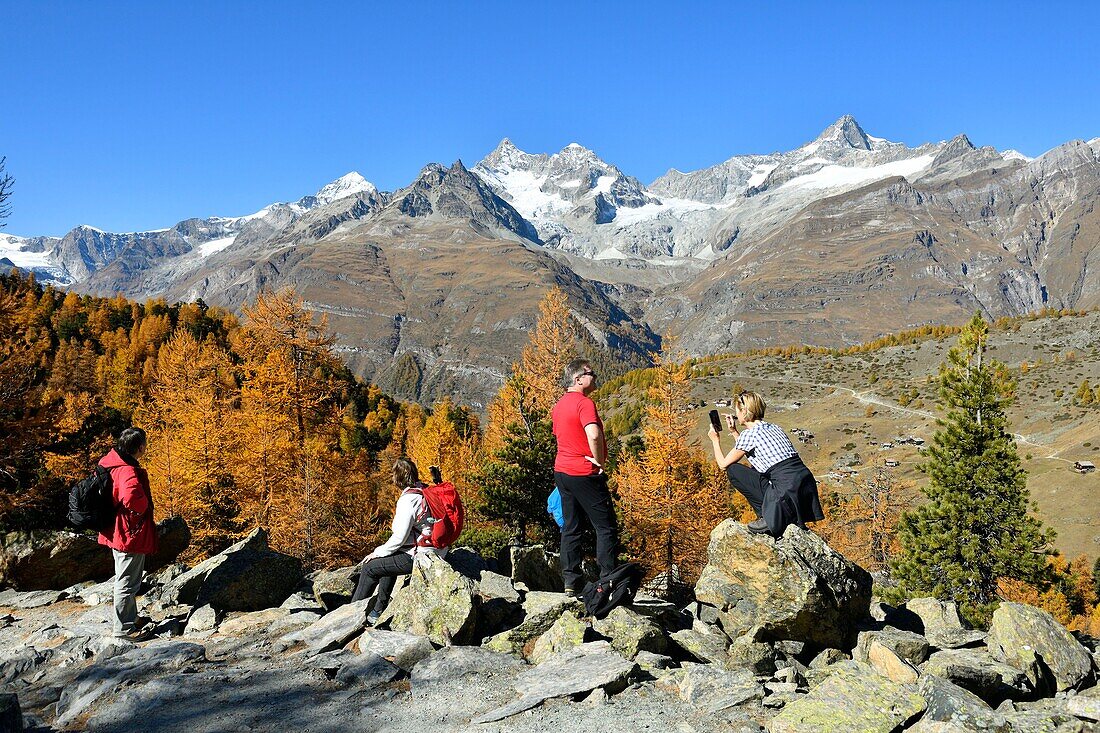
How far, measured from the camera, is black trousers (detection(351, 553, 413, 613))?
9.17 meters

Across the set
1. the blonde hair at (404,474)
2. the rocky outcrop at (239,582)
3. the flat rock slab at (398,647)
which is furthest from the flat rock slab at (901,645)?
the rocky outcrop at (239,582)

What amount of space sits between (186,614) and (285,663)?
3774 mm

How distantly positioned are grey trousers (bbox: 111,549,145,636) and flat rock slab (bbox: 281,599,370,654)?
2461 millimetres

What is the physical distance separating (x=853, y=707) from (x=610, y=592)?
10.8 feet

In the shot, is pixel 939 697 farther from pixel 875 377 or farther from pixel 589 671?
pixel 875 377

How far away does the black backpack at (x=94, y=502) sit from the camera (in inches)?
337

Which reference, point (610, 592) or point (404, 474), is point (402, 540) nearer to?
point (404, 474)

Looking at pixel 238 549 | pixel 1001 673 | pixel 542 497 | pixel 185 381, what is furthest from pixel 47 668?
pixel 185 381

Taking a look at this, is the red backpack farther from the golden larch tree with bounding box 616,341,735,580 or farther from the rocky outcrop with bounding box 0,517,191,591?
the golden larch tree with bounding box 616,341,735,580

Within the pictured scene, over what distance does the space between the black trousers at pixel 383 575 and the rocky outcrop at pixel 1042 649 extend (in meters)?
7.72

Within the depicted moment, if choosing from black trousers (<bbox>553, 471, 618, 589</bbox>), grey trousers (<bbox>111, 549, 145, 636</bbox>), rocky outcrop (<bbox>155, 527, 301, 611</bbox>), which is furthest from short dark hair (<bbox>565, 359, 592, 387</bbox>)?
rocky outcrop (<bbox>155, 527, 301, 611</bbox>)

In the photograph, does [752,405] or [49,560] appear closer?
[752,405]

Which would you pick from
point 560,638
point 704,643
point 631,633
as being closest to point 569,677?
point 560,638

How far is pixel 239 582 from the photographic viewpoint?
1090 cm
